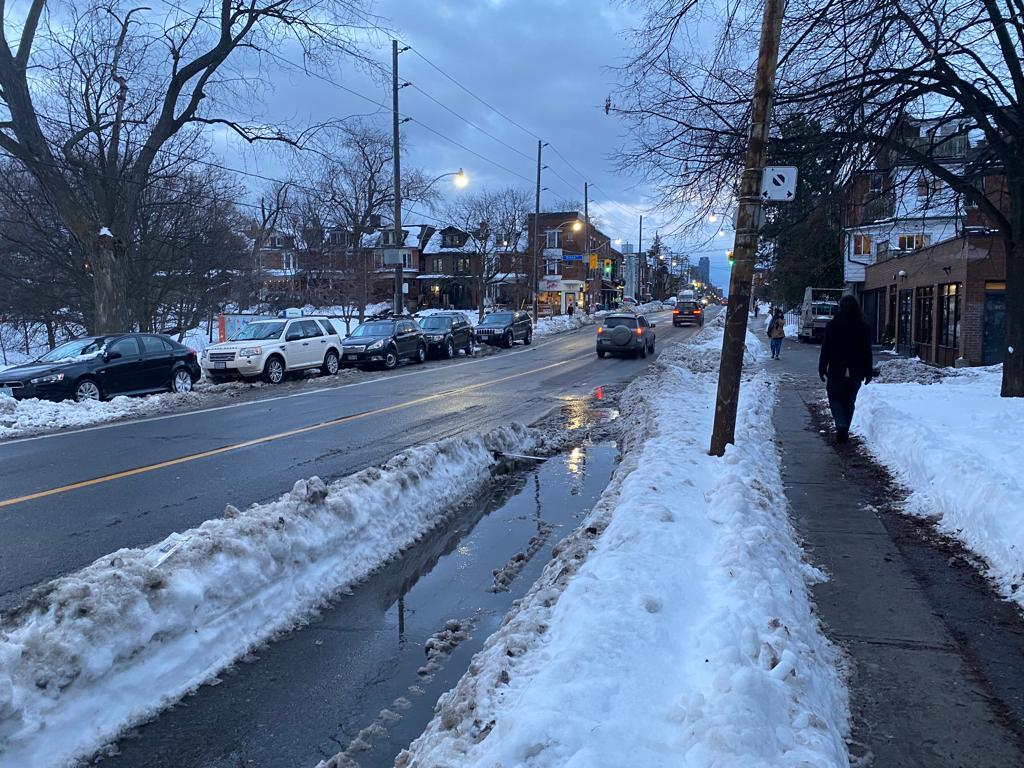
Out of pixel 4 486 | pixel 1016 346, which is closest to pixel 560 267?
pixel 1016 346

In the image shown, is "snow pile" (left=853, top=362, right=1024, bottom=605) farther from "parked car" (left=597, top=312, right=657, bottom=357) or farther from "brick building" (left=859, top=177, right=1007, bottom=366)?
"parked car" (left=597, top=312, right=657, bottom=357)

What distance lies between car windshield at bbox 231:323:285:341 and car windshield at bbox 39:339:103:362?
4.82 m

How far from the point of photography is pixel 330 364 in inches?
867

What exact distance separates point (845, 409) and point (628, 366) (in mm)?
13730

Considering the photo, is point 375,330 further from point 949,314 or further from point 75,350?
point 949,314

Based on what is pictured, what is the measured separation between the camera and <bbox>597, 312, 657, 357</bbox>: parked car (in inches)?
1055

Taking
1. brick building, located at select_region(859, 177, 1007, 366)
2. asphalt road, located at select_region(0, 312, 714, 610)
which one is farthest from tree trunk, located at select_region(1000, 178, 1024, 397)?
asphalt road, located at select_region(0, 312, 714, 610)

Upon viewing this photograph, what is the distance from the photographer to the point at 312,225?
2009 inches

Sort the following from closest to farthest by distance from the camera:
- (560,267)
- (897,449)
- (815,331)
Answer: (897,449) < (815,331) < (560,267)

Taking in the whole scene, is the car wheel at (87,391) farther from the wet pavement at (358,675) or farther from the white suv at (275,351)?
the wet pavement at (358,675)

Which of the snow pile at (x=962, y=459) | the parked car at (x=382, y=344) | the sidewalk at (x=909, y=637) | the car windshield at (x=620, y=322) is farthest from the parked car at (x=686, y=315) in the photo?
the sidewalk at (x=909, y=637)

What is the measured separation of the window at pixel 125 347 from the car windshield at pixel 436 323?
45.4 feet

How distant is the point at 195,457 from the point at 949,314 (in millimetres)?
24473

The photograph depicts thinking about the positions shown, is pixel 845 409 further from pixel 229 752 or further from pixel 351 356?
pixel 351 356
